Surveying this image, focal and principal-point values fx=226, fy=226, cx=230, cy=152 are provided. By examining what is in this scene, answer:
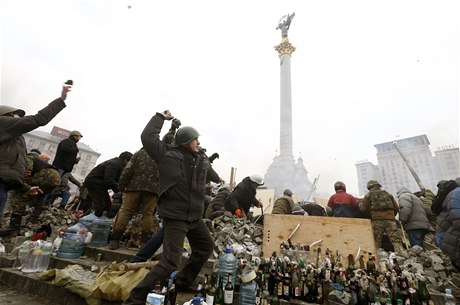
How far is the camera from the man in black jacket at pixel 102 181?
539cm

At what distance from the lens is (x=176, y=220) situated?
9.26ft

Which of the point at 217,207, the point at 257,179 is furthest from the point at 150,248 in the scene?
the point at 257,179

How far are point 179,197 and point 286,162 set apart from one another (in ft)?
117

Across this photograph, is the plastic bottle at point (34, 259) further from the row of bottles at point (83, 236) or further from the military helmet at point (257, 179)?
the military helmet at point (257, 179)

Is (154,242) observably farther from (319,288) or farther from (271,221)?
(271,221)

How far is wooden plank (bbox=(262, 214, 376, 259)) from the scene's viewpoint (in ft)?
15.8

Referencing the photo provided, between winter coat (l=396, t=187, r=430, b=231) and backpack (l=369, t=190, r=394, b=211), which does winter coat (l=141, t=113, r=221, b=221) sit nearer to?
backpack (l=369, t=190, r=394, b=211)

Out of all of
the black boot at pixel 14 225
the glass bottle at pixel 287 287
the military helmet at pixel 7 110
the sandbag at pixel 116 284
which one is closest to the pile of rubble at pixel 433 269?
the glass bottle at pixel 287 287

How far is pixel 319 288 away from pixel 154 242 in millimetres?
2584

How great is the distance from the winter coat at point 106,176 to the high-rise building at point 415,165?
67.9 metres

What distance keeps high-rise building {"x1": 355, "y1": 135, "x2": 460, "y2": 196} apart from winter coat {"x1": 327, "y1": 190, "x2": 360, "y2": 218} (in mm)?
62660

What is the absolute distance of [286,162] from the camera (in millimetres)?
37188

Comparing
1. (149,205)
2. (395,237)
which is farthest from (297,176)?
(149,205)

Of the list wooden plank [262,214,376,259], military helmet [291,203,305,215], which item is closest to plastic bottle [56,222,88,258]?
wooden plank [262,214,376,259]
